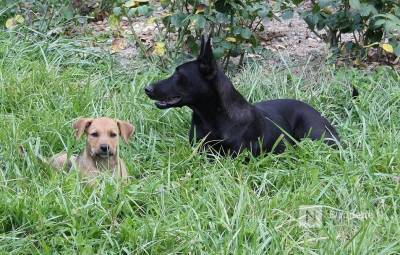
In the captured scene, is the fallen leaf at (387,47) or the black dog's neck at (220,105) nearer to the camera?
the black dog's neck at (220,105)

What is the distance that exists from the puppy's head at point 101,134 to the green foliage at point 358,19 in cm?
279

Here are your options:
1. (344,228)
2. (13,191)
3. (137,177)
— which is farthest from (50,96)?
(344,228)

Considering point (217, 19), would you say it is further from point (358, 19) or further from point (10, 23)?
point (10, 23)

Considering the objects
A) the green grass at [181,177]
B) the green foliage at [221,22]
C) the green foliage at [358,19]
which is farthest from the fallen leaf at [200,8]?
the green foliage at [358,19]

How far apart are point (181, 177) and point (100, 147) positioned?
57 centimetres

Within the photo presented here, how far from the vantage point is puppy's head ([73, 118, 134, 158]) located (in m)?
5.04

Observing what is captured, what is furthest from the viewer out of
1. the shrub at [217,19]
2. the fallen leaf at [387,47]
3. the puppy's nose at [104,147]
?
the shrub at [217,19]

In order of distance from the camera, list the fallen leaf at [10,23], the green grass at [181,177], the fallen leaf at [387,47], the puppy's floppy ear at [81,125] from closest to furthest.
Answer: the green grass at [181,177]
the puppy's floppy ear at [81,125]
the fallen leaf at [387,47]
the fallen leaf at [10,23]

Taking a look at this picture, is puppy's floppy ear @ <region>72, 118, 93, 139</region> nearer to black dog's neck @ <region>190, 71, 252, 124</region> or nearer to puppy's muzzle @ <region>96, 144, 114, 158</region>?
puppy's muzzle @ <region>96, 144, 114, 158</region>

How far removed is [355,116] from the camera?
21.6 ft

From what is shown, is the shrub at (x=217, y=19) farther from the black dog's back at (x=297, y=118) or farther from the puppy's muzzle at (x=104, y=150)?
the puppy's muzzle at (x=104, y=150)

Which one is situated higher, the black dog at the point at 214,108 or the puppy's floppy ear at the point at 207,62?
the puppy's floppy ear at the point at 207,62

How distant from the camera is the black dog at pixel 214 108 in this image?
5.80m

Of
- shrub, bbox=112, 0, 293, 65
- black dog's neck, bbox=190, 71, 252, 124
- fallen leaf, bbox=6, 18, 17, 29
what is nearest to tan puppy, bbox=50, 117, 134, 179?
black dog's neck, bbox=190, 71, 252, 124
